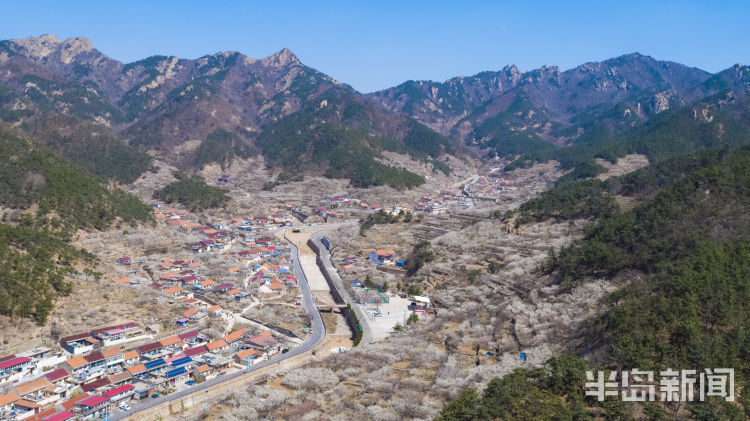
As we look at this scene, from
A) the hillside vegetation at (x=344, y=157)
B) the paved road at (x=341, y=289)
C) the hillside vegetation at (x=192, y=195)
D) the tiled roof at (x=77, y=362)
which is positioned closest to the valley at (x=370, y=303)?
the tiled roof at (x=77, y=362)

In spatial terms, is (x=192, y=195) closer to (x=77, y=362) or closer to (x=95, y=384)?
(x=77, y=362)

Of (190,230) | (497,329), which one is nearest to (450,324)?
(497,329)

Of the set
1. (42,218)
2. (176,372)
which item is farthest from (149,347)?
(42,218)

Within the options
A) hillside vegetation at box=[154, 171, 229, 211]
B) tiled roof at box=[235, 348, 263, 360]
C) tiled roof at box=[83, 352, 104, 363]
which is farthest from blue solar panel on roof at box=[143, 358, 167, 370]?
hillside vegetation at box=[154, 171, 229, 211]

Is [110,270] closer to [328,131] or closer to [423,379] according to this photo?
[423,379]

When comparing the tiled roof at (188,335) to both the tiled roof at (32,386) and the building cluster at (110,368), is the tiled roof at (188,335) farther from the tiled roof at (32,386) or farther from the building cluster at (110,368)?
the tiled roof at (32,386)
